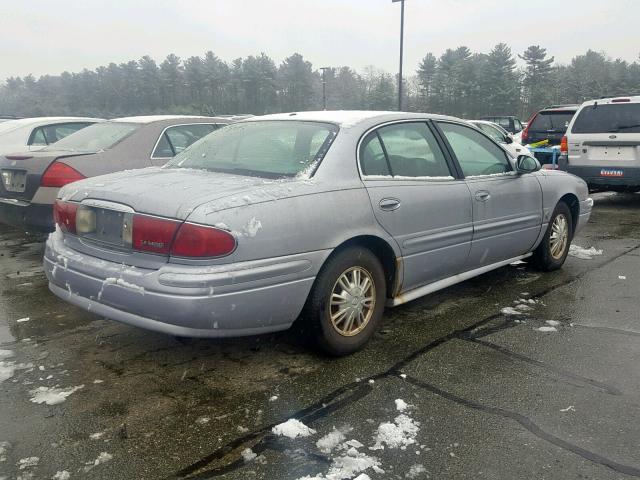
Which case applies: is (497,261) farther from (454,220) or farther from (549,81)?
(549,81)

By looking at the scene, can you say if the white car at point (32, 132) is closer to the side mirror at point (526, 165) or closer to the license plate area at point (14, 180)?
the license plate area at point (14, 180)

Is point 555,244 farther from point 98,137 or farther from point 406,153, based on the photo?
point 98,137

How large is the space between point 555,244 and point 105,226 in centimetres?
409

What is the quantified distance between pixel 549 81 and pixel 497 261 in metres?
60.8

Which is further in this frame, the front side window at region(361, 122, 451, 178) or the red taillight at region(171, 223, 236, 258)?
the front side window at region(361, 122, 451, 178)

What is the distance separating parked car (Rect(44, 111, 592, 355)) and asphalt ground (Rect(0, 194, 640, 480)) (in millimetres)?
354

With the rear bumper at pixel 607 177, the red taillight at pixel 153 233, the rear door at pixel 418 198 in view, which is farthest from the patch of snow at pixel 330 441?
the rear bumper at pixel 607 177

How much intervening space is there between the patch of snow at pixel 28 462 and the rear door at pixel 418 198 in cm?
217

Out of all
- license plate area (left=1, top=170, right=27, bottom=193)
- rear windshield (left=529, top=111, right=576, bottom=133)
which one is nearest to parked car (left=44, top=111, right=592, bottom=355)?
license plate area (left=1, top=170, right=27, bottom=193)

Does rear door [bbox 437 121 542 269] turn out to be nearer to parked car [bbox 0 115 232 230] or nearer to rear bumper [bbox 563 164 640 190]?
parked car [bbox 0 115 232 230]

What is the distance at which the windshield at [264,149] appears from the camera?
3443 mm

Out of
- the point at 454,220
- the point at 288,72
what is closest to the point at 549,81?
the point at 288,72

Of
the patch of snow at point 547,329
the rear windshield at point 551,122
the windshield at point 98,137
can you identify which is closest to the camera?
the patch of snow at point 547,329

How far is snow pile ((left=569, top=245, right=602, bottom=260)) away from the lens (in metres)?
6.09
